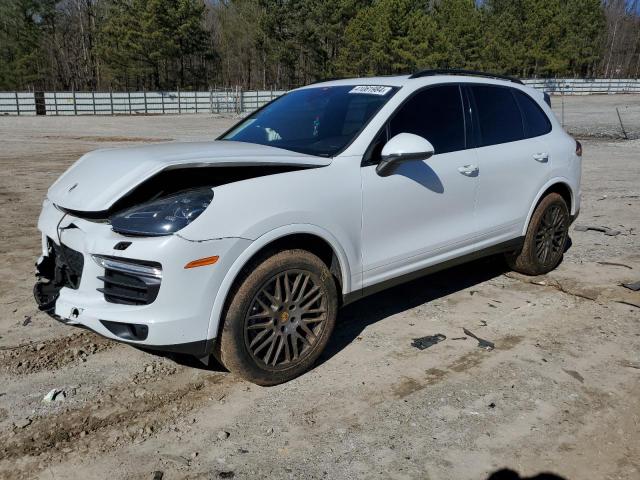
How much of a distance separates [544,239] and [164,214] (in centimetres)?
384

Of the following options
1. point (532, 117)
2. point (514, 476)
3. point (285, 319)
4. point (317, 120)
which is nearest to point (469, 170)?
point (317, 120)

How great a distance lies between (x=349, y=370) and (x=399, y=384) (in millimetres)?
350

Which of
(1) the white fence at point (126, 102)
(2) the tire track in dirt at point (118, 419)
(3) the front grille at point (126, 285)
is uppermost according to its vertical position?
(3) the front grille at point (126, 285)

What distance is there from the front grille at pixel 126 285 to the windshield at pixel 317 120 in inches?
56.3

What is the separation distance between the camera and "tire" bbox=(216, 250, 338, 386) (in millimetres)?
3213

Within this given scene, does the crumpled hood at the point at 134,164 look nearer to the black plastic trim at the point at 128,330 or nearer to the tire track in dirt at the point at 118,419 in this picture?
the black plastic trim at the point at 128,330

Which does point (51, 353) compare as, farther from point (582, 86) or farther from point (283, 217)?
point (582, 86)

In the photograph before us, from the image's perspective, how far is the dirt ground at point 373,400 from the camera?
9.21 feet

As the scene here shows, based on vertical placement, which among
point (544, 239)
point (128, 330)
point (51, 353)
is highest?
point (128, 330)

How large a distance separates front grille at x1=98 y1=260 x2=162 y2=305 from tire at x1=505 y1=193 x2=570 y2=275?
3.61 meters

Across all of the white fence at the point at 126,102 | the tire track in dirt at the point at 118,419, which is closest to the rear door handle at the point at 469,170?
the tire track in dirt at the point at 118,419

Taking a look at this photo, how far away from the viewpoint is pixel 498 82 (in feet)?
16.7

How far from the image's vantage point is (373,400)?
3.37m

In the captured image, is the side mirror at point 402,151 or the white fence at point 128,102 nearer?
the side mirror at point 402,151
